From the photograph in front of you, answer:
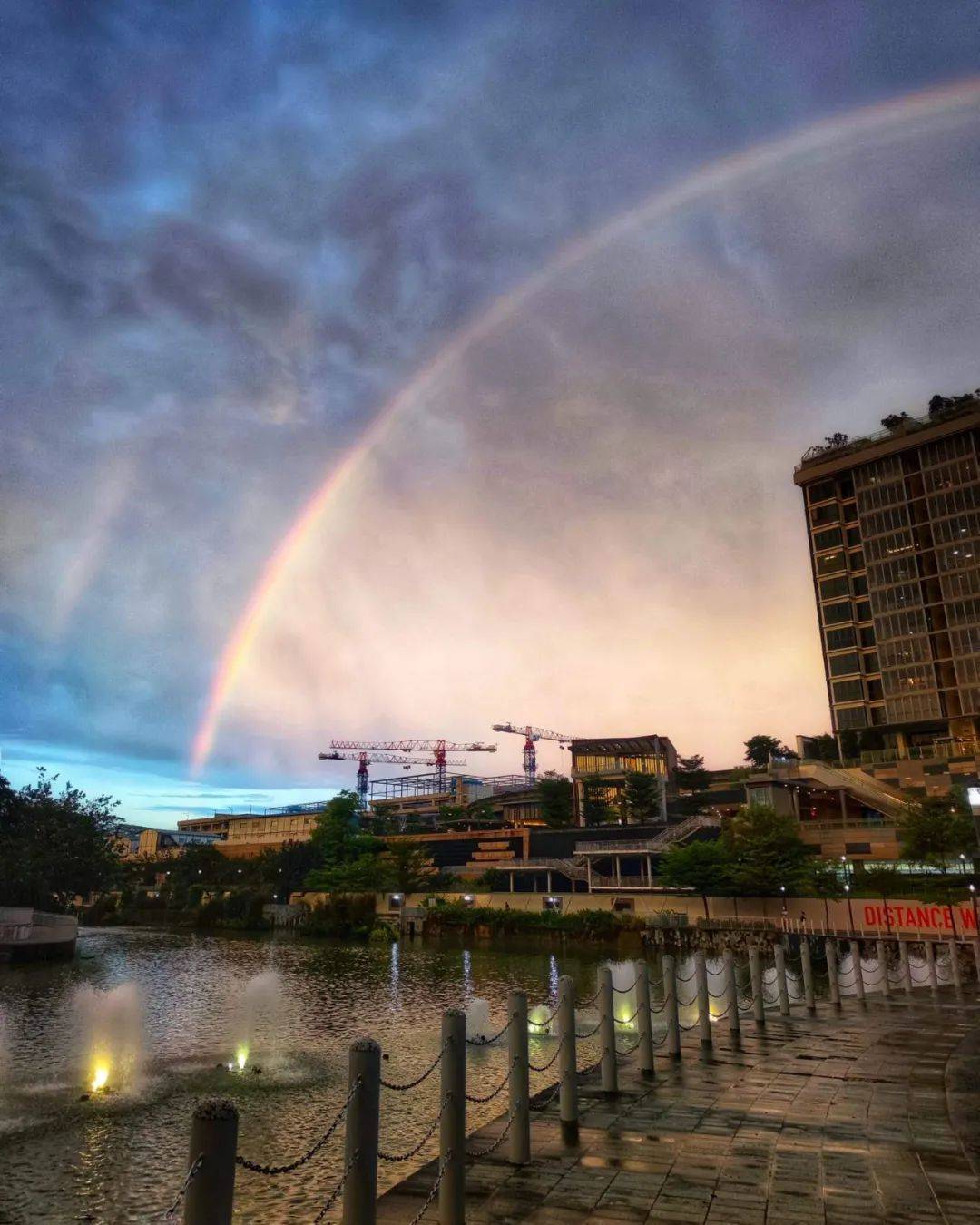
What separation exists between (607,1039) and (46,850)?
82928 mm

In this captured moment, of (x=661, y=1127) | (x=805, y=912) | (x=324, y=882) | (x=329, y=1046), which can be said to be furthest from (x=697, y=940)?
(x=661, y=1127)

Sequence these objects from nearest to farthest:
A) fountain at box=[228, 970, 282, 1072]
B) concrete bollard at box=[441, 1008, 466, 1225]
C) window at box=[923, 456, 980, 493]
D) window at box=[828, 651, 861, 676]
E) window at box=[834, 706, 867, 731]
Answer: concrete bollard at box=[441, 1008, 466, 1225] → fountain at box=[228, 970, 282, 1072] → window at box=[923, 456, 980, 493] → window at box=[834, 706, 867, 731] → window at box=[828, 651, 861, 676]

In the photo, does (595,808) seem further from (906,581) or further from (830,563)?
(906,581)

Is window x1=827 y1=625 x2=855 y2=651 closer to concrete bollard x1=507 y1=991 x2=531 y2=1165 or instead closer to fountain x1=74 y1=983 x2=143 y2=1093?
fountain x1=74 y1=983 x2=143 y2=1093

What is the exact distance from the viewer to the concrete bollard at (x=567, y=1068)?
33.4ft

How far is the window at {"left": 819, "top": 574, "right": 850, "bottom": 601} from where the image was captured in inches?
4592

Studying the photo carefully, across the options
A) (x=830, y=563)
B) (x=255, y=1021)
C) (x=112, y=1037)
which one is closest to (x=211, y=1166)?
(x=112, y=1037)

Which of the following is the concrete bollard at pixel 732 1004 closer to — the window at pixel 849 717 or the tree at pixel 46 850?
the tree at pixel 46 850

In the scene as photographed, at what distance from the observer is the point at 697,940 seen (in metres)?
63.5

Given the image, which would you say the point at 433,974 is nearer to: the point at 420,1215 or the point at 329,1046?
the point at 329,1046

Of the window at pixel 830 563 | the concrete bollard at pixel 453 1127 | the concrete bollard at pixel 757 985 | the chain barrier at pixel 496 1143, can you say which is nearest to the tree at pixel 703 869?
the concrete bollard at pixel 757 985

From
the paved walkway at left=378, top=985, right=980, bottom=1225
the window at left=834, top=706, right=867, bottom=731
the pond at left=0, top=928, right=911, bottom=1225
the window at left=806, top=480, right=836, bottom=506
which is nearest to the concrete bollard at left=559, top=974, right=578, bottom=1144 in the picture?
the paved walkway at left=378, top=985, right=980, bottom=1225

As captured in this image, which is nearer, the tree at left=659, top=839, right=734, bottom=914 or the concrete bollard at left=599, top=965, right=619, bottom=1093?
the concrete bollard at left=599, top=965, right=619, bottom=1093

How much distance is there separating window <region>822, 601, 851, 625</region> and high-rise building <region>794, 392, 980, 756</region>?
0.13 m
